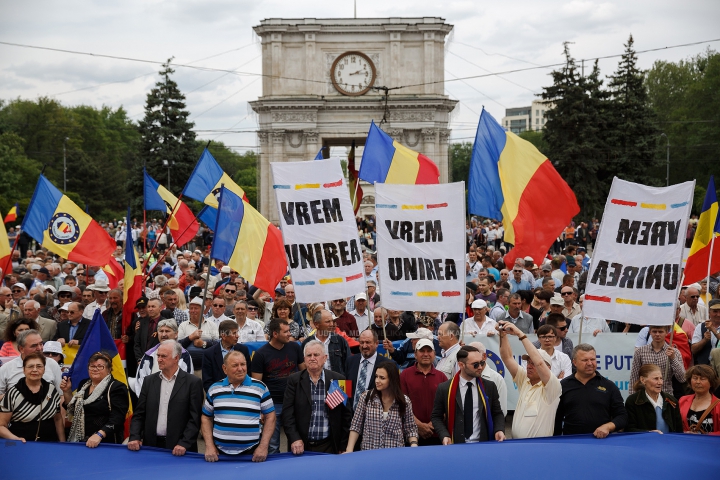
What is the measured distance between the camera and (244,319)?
10914mm

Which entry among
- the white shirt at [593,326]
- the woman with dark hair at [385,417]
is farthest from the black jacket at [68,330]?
the white shirt at [593,326]

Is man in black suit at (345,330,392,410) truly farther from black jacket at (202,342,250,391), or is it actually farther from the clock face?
the clock face

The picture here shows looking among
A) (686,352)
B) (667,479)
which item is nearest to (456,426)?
(667,479)

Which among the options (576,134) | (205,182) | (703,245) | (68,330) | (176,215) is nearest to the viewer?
(68,330)

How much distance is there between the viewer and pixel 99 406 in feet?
25.8

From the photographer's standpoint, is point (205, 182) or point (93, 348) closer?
point (93, 348)

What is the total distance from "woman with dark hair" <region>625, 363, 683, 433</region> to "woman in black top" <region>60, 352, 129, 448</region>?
171 inches

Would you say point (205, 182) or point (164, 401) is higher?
point (205, 182)

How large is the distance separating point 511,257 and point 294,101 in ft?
153

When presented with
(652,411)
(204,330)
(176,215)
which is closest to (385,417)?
(652,411)

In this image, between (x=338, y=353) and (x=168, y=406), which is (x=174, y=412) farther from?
(x=338, y=353)

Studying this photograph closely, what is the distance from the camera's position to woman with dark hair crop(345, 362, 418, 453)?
7.43 m

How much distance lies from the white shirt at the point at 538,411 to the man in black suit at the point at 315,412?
1497 mm

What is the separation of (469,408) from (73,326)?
20.2ft
